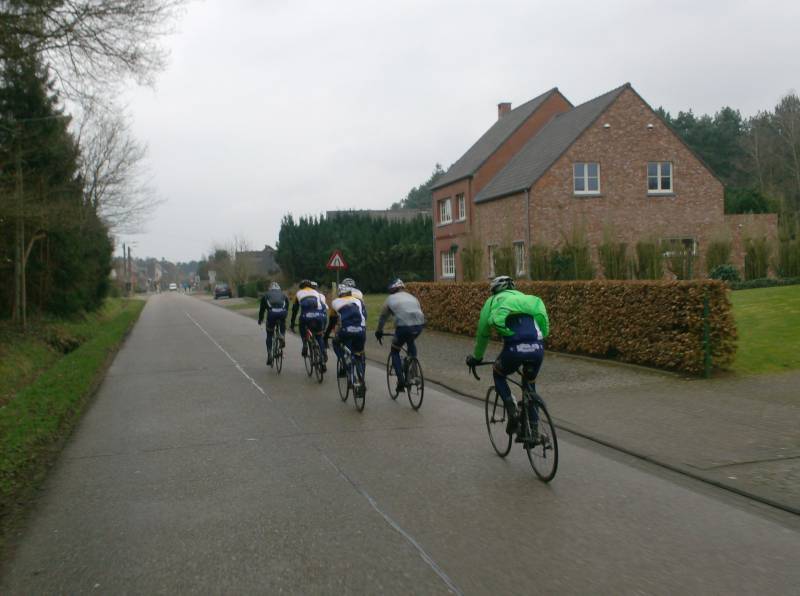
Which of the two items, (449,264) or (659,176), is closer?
(659,176)

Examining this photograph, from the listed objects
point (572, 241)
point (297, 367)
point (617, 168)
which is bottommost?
point (297, 367)

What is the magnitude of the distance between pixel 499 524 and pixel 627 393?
586 cm

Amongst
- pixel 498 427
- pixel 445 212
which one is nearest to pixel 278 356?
pixel 498 427

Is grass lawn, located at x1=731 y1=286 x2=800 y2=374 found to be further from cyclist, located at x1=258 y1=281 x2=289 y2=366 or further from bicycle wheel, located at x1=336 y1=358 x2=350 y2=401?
cyclist, located at x1=258 y1=281 x2=289 y2=366

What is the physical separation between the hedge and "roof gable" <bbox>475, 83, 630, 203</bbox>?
18.0 meters

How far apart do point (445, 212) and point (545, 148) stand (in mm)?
9541

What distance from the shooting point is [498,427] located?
7.29 meters

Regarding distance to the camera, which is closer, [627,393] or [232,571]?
[232,571]

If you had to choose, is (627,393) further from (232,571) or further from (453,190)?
(453,190)

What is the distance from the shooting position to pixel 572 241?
22234 mm

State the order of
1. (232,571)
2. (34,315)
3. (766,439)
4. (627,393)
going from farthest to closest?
(34,315), (627,393), (766,439), (232,571)

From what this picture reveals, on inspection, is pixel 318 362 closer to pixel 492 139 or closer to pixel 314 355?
pixel 314 355

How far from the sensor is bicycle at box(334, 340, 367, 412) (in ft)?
32.4

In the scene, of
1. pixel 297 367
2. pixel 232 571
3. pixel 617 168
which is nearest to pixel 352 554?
pixel 232 571
